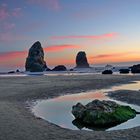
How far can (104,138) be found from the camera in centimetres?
1562

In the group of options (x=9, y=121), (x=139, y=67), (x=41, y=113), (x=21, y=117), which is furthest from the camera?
(x=139, y=67)

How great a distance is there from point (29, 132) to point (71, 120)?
5662 millimetres

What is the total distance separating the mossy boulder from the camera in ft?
67.6

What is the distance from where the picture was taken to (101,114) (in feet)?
68.4

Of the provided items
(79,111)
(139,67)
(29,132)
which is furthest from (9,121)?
(139,67)

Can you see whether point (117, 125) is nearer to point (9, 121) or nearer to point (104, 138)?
point (104, 138)

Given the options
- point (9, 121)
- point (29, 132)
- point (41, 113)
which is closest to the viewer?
point (29, 132)

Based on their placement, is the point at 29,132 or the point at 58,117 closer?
the point at 29,132

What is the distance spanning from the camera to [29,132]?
54.7 ft

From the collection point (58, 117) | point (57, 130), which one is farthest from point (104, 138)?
point (58, 117)

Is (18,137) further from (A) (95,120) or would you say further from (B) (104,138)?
(A) (95,120)

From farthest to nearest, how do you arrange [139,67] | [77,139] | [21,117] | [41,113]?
[139,67] < [41,113] < [21,117] < [77,139]

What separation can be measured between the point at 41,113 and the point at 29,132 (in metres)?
8.11

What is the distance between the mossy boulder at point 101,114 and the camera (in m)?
20.6
